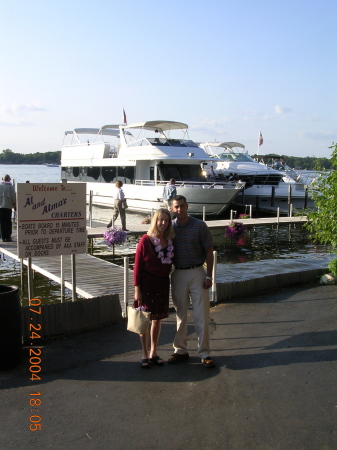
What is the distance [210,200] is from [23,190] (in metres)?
19.9

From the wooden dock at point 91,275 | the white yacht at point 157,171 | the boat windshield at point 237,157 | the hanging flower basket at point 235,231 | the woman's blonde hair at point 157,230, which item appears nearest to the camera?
the woman's blonde hair at point 157,230

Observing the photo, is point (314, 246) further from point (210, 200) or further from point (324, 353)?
point (324, 353)

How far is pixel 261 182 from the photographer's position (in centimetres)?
3178

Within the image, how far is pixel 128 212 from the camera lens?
30.4 m

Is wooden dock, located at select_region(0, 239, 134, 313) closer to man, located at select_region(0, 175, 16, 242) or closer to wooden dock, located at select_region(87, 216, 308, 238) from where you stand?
man, located at select_region(0, 175, 16, 242)

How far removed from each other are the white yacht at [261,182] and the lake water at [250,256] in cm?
642

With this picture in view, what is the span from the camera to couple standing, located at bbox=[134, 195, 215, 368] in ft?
16.3

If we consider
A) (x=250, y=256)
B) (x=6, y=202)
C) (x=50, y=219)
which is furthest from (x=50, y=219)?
(x=250, y=256)

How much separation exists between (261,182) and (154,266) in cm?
2769

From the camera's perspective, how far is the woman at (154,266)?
4.96m

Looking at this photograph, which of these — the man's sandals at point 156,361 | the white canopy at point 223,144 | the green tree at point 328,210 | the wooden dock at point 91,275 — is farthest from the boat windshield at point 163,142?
the man's sandals at point 156,361

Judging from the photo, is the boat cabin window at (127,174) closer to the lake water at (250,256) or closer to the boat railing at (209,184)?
the boat railing at (209,184)

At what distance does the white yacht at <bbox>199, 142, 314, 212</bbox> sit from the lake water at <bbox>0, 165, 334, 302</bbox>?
642cm

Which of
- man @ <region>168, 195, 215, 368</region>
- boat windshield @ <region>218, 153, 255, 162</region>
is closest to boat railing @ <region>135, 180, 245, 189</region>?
boat windshield @ <region>218, 153, 255, 162</region>
